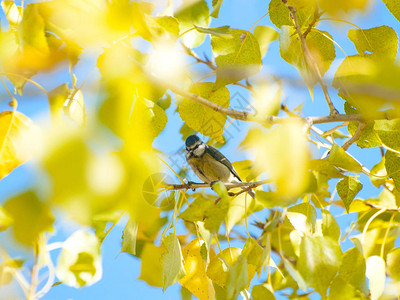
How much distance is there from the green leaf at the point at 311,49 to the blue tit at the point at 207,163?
141 centimetres

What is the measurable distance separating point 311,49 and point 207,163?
4.98ft

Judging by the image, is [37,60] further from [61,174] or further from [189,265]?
[189,265]

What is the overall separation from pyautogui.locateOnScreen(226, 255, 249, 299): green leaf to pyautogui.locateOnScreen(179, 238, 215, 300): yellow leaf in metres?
0.30

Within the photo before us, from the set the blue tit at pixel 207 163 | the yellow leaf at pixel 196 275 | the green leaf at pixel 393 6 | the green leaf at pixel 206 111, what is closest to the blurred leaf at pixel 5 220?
the yellow leaf at pixel 196 275

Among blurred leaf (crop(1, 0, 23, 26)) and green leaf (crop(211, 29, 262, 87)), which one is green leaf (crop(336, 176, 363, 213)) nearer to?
green leaf (crop(211, 29, 262, 87))

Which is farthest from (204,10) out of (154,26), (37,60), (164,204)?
(37,60)

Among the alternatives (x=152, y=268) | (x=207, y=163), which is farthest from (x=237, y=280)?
(x=207, y=163)

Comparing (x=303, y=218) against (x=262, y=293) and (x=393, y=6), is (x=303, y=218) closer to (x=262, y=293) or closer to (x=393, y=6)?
(x=262, y=293)

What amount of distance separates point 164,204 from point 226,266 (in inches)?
26.8

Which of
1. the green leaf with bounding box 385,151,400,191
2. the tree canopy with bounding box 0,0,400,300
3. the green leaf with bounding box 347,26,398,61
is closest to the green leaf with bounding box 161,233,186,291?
the tree canopy with bounding box 0,0,400,300

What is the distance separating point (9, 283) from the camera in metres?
0.74

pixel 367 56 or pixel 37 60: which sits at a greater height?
pixel 37 60

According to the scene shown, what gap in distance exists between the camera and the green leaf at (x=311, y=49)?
0.96 metres

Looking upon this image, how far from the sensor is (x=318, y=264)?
2.59 ft
